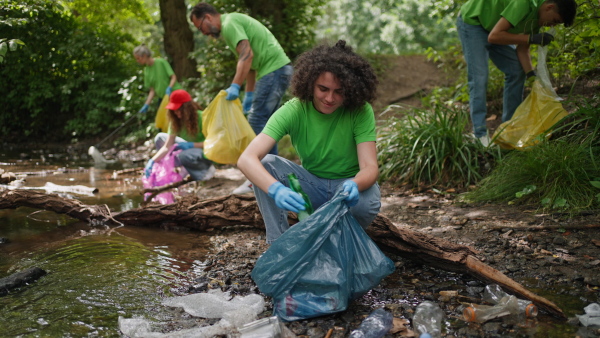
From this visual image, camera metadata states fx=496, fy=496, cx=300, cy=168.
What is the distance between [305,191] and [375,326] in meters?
0.91

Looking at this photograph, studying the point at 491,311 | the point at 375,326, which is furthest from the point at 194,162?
the point at 491,311

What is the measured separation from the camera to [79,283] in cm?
257

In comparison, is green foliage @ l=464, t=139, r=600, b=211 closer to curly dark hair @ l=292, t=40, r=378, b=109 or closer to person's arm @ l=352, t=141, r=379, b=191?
person's arm @ l=352, t=141, r=379, b=191

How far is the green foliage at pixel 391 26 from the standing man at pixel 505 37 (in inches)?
405

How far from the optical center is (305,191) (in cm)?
267

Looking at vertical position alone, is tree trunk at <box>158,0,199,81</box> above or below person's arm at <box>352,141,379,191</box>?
above

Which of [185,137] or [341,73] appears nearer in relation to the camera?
[341,73]

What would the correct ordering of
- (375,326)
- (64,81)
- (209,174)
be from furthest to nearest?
(64,81), (209,174), (375,326)

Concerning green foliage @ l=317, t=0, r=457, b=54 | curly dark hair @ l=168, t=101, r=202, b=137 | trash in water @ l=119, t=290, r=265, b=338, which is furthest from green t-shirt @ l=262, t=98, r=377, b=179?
green foliage @ l=317, t=0, r=457, b=54

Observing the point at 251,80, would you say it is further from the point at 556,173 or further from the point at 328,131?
the point at 556,173

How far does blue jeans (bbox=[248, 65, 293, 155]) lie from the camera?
4.57 metres

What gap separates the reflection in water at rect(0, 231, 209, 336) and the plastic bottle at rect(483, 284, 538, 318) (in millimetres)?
1474

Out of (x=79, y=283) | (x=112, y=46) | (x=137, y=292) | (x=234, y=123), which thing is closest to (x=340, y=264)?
(x=137, y=292)

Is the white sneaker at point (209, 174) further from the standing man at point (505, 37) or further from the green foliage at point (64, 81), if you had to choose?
the green foliage at point (64, 81)
